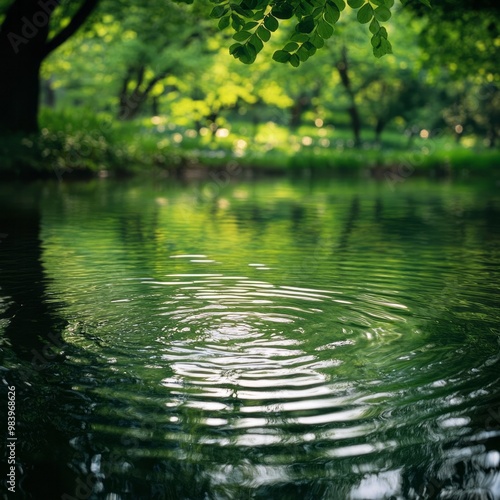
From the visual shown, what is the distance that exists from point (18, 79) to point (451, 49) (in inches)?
509

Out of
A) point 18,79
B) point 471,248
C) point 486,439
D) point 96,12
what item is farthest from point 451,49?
point 486,439

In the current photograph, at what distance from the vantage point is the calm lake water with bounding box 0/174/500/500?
318cm

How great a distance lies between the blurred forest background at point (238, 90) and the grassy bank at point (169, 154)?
2.1 inches

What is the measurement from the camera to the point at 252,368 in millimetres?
4496

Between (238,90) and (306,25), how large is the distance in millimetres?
32518

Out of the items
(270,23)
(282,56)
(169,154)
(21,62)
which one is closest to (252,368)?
(282,56)

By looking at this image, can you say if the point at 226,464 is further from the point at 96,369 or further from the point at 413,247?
the point at 413,247

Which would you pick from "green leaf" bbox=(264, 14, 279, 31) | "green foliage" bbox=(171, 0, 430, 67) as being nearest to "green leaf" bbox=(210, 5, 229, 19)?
"green foliage" bbox=(171, 0, 430, 67)

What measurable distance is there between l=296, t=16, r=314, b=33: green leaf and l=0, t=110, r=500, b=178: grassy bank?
17.3 metres

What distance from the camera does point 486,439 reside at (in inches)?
137

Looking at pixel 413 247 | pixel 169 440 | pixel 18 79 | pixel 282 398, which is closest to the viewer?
pixel 169 440

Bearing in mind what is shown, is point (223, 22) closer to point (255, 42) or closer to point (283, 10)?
point (255, 42)

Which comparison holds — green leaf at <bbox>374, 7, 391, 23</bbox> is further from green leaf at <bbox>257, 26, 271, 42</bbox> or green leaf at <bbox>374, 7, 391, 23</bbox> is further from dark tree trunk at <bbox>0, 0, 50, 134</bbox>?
dark tree trunk at <bbox>0, 0, 50, 134</bbox>

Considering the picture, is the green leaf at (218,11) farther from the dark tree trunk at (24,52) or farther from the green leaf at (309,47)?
the dark tree trunk at (24,52)
